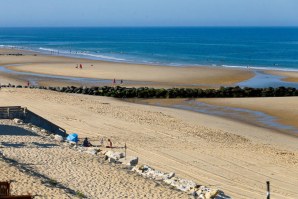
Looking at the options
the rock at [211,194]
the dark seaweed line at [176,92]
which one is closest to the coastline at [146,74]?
the dark seaweed line at [176,92]

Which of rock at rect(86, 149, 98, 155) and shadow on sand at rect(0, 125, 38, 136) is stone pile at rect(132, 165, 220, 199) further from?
shadow on sand at rect(0, 125, 38, 136)

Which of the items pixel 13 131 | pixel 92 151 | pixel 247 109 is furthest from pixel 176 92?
pixel 92 151

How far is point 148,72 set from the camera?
56.3m

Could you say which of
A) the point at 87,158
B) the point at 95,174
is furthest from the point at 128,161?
the point at 95,174

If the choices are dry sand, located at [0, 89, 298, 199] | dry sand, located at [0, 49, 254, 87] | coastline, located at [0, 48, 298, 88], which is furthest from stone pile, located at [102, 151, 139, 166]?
dry sand, located at [0, 49, 254, 87]

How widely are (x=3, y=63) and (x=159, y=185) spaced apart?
2102 inches

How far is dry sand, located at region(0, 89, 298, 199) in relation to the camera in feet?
60.1

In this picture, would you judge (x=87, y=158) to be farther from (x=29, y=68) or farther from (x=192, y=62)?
(x=192, y=62)

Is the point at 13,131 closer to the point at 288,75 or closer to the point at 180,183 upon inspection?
the point at 180,183

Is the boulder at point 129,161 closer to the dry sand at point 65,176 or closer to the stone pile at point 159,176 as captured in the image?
the stone pile at point 159,176

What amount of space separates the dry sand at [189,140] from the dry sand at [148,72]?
14261 mm

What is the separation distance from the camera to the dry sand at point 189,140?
60.1 ft

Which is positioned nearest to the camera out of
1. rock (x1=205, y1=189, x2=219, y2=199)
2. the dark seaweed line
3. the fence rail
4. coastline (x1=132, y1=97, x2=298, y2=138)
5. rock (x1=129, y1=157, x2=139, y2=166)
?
rock (x1=205, y1=189, x2=219, y2=199)

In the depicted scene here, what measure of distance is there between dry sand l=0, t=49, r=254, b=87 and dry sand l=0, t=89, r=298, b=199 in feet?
46.8
